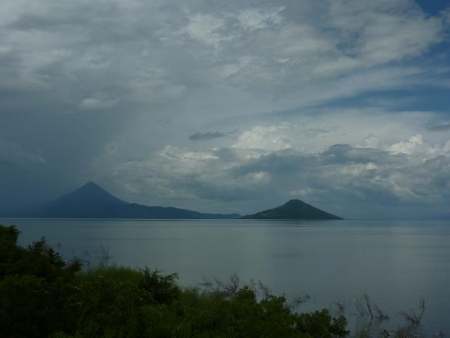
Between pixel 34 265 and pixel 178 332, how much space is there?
6.81m

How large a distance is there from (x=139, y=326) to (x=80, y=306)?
1.54 m

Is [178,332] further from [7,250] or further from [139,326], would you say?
[7,250]

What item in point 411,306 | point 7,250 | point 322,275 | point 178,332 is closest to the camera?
point 178,332

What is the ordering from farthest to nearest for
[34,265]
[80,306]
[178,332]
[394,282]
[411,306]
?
1. [394,282]
2. [411,306]
3. [34,265]
4. [80,306]
5. [178,332]

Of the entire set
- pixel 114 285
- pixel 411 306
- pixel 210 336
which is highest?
pixel 114 285

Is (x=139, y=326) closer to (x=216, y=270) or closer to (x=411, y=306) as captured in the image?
(x=411, y=306)

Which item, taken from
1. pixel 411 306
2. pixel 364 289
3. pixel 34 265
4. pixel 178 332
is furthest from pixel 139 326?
pixel 364 289

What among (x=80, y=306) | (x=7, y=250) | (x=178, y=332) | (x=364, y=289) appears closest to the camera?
(x=178, y=332)

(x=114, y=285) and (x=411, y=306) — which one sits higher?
(x=114, y=285)

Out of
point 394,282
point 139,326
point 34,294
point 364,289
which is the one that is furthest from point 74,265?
point 394,282

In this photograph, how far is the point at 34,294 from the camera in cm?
1047

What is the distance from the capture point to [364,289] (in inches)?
1416

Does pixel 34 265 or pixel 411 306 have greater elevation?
pixel 34 265

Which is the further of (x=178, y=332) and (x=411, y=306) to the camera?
(x=411, y=306)
